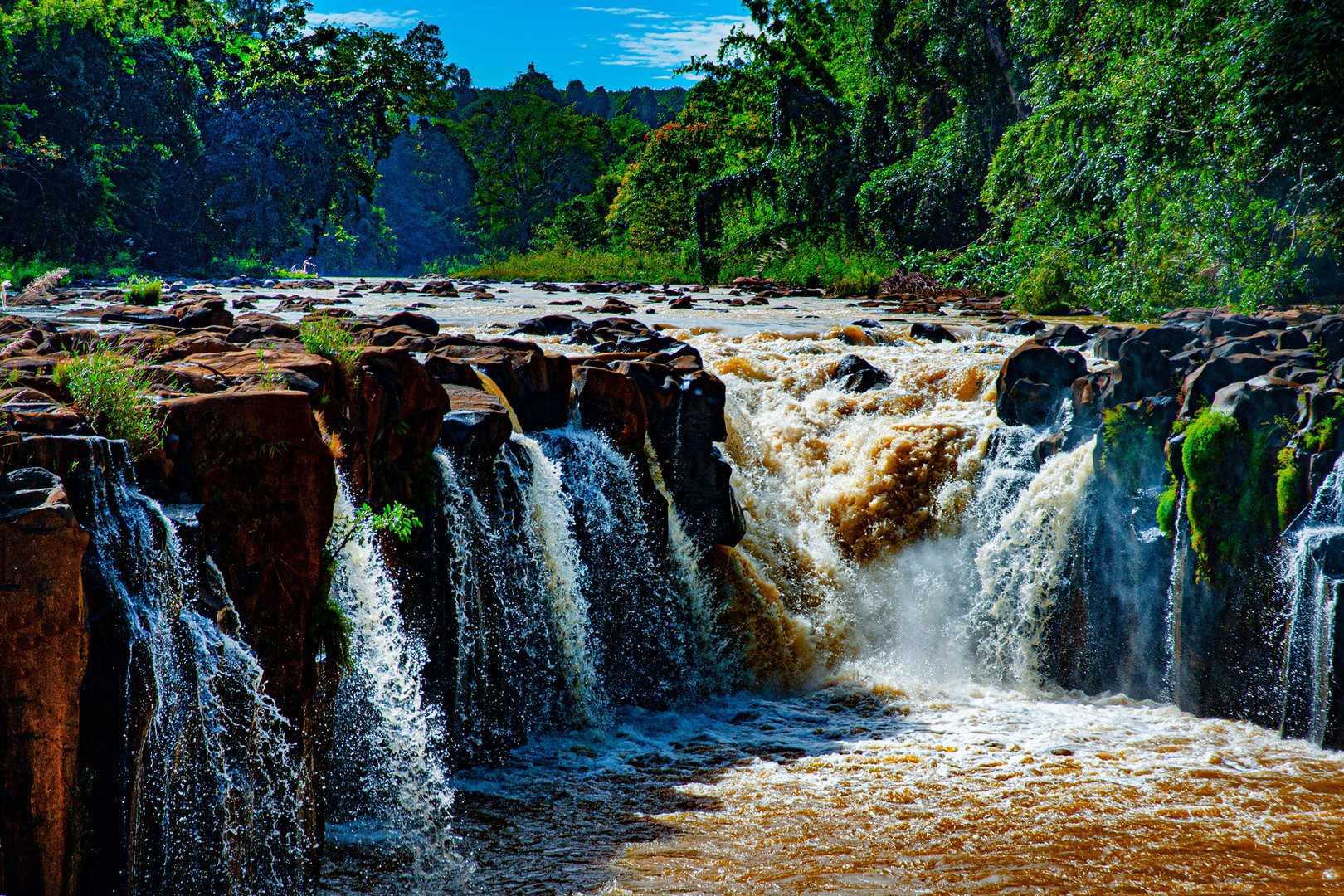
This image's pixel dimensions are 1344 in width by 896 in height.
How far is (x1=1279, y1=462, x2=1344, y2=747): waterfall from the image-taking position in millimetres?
6426

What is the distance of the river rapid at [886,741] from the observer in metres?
5.04

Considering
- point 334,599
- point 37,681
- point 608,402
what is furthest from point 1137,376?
point 37,681

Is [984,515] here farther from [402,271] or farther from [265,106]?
[402,271]

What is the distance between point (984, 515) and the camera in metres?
8.79

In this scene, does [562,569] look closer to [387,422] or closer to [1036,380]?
[387,422]

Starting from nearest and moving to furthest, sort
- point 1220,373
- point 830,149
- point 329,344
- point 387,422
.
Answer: point 329,344
point 387,422
point 1220,373
point 830,149

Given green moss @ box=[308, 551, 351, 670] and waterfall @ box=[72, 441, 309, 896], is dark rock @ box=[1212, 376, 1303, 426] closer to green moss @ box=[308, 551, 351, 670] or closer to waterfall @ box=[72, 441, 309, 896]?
green moss @ box=[308, 551, 351, 670]

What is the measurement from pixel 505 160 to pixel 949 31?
3319 cm

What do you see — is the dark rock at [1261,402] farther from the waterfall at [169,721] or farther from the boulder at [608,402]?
the waterfall at [169,721]

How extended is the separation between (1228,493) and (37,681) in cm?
713

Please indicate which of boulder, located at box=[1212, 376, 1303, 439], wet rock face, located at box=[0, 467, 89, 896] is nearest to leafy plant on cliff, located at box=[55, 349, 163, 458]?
wet rock face, located at box=[0, 467, 89, 896]

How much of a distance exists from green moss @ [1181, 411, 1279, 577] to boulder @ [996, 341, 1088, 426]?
1579 millimetres

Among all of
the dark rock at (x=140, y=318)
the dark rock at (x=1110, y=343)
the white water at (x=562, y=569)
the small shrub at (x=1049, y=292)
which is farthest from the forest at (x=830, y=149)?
the dark rock at (x=140, y=318)

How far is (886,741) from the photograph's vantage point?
6785mm
